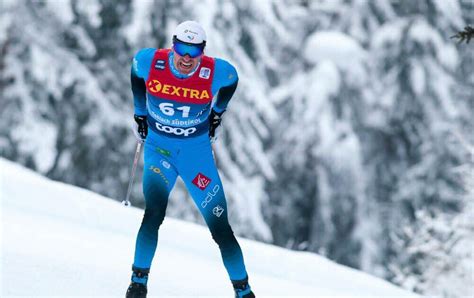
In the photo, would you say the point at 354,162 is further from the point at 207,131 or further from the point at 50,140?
the point at 207,131

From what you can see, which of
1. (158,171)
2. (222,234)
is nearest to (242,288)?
(222,234)

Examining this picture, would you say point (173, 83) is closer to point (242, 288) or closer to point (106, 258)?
point (242, 288)

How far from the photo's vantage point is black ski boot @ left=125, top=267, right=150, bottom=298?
5592 millimetres

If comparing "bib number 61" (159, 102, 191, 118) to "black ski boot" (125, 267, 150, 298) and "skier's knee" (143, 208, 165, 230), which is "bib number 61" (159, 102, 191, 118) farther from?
"black ski boot" (125, 267, 150, 298)

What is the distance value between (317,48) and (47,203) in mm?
14855

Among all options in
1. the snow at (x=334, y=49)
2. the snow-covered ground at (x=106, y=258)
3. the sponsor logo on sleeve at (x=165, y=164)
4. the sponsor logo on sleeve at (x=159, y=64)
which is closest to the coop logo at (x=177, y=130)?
the sponsor logo on sleeve at (x=165, y=164)

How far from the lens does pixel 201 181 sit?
19.1 ft

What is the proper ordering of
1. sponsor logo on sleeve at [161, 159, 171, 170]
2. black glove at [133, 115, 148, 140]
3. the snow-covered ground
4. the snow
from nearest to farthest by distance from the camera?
sponsor logo on sleeve at [161, 159, 171, 170], black glove at [133, 115, 148, 140], the snow-covered ground, the snow

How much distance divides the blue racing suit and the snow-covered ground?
0.93 metres

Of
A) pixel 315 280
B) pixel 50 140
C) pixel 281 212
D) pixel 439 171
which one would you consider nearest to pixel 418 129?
pixel 439 171

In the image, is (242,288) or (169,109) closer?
(169,109)

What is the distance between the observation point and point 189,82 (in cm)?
572

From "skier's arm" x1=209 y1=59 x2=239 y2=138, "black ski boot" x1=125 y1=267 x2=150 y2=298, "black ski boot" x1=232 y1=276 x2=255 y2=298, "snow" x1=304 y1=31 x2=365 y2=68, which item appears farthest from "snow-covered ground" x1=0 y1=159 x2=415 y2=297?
"snow" x1=304 y1=31 x2=365 y2=68

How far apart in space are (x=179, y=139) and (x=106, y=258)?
1.86m
